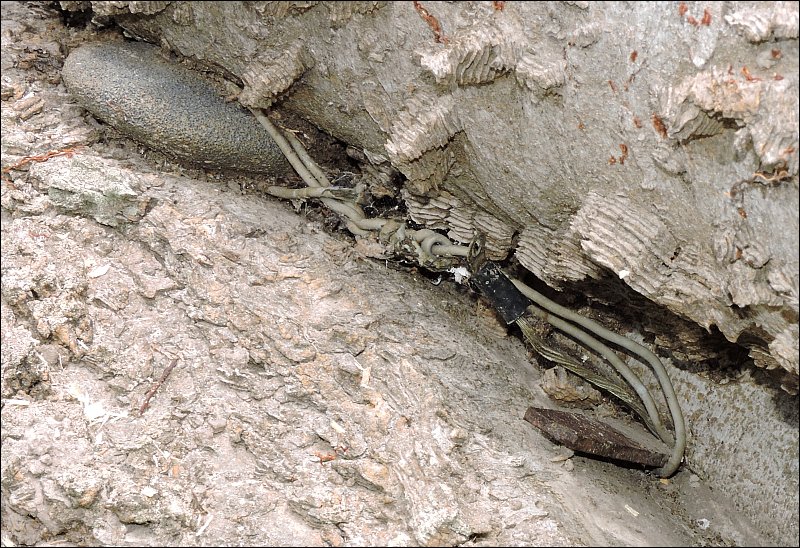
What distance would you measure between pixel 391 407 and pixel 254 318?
0.40 meters

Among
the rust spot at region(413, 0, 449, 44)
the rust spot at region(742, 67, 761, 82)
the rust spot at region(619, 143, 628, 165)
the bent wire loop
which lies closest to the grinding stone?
the bent wire loop

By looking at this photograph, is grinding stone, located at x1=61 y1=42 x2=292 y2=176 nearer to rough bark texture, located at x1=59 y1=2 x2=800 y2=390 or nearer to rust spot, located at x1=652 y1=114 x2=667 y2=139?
rough bark texture, located at x1=59 y1=2 x2=800 y2=390

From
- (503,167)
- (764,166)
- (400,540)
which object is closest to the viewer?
(764,166)

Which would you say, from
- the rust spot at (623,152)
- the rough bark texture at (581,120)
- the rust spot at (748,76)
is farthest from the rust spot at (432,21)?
the rust spot at (748,76)

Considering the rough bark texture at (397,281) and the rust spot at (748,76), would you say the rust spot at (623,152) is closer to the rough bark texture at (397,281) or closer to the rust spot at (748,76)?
the rough bark texture at (397,281)

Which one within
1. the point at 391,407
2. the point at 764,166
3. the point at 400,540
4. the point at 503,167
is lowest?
the point at 400,540

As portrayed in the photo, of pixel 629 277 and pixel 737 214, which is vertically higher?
pixel 737 214

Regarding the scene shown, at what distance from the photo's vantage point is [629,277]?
5.39 ft

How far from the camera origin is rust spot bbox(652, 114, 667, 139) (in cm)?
153

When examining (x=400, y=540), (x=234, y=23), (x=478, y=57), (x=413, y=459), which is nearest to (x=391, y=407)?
(x=413, y=459)

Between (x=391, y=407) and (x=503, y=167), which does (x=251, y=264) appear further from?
(x=503, y=167)

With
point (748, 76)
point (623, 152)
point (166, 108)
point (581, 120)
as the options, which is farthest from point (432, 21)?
point (166, 108)

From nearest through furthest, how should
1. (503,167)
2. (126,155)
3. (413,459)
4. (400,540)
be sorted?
1. (400,540)
2. (413,459)
3. (503,167)
4. (126,155)

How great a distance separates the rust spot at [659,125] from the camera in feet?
5.03
